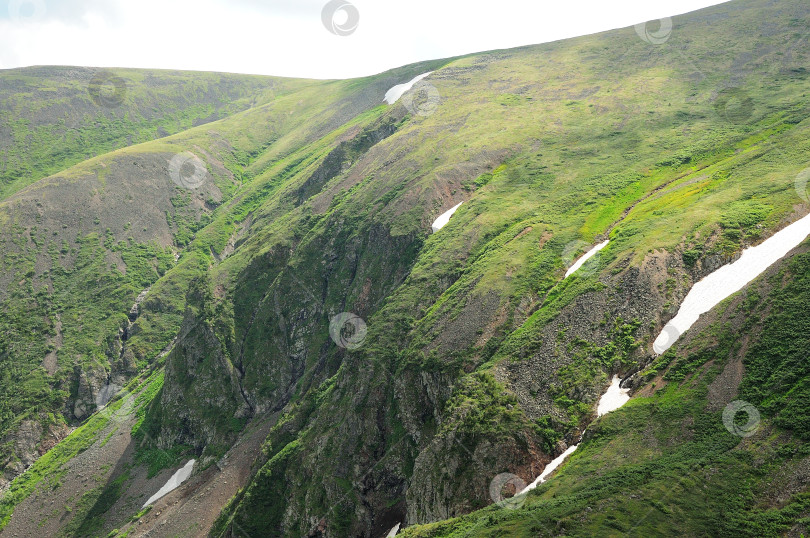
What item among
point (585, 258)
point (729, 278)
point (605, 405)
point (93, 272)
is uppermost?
point (93, 272)

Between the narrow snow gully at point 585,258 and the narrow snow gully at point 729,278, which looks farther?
the narrow snow gully at point 585,258

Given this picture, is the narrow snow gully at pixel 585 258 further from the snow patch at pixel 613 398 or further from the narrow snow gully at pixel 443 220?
the narrow snow gully at pixel 443 220

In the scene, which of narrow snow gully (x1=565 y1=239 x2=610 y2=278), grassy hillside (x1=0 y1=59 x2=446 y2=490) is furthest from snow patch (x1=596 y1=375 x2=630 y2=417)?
grassy hillside (x1=0 y1=59 x2=446 y2=490)

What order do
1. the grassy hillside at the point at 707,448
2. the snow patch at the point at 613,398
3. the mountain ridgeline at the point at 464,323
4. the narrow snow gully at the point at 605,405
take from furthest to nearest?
the snow patch at the point at 613,398 < the narrow snow gully at the point at 605,405 < the mountain ridgeline at the point at 464,323 < the grassy hillside at the point at 707,448

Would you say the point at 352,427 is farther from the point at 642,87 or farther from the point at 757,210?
the point at 642,87

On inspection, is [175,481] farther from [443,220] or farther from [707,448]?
[707,448]

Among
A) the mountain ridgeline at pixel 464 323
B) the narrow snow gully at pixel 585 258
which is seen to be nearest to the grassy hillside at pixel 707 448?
the mountain ridgeline at pixel 464 323

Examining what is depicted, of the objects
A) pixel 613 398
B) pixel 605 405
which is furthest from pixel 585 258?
pixel 605 405

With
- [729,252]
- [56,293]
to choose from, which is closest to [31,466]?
[56,293]
